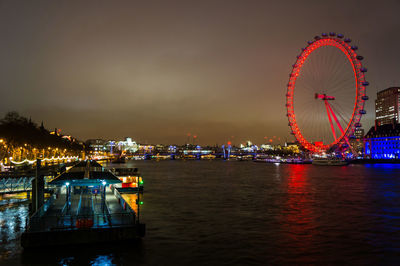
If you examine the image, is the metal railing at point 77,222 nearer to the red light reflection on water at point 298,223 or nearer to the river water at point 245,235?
the river water at point 245,235

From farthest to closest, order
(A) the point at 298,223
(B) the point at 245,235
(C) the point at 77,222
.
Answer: (A) the point at 298,223 < (B) the point at 245,235 < (C) the point at 77,222

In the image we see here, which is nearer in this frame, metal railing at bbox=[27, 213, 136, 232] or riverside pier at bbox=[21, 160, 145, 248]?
riverside pier at bbox=[21, 160, 145, 248]

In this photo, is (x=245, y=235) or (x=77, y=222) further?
(x=245, y=235)

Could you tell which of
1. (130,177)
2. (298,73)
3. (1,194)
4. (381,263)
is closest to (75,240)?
(381,263)

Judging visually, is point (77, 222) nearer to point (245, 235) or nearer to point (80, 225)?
point (80, 225)

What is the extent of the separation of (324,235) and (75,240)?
1690cm

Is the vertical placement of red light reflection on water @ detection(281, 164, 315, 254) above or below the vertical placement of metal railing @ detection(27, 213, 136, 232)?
below

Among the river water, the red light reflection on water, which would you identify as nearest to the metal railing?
the river water

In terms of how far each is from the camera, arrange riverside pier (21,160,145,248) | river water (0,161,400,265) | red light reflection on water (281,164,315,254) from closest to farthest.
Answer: riverside pier (21,160,145,248) < river water (0,161,400,265) < red light reflection on water (281,164,315,254)

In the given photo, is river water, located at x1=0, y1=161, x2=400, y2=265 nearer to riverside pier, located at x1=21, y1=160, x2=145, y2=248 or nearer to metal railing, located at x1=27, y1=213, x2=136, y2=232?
riverside pier, located at x1=21, y1=160, x2=145, y2=248

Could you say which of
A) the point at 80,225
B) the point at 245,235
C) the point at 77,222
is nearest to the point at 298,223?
the point at 245,235

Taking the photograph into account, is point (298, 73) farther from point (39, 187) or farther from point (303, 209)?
point (39, 187)

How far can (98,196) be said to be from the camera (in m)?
33.8

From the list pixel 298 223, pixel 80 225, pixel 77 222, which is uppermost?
pixel 77 222
